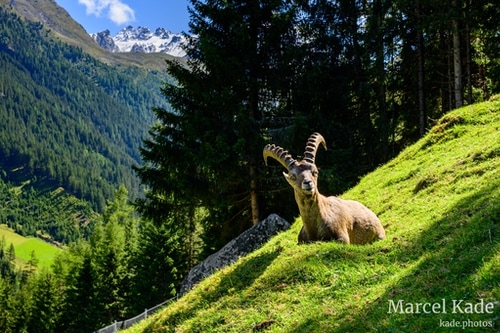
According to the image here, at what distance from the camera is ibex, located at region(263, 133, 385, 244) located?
8688mm

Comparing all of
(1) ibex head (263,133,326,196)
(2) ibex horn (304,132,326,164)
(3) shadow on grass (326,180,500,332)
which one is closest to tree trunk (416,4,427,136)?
(2) ibex horn (304,132,326,164)

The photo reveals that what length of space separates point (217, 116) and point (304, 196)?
13758 millimetres

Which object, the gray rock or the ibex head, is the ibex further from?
the gray rock

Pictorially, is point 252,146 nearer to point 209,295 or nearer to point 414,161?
point 414,161

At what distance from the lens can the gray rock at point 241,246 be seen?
1633 centimetres

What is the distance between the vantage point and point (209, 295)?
31.4ft

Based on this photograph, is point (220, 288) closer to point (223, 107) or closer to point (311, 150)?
point (311, 150)

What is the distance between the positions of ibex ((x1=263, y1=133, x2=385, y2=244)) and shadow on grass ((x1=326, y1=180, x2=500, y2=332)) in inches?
52.2

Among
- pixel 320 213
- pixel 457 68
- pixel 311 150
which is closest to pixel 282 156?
pixel 311 150

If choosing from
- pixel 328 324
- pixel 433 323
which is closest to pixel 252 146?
pixel 328 324

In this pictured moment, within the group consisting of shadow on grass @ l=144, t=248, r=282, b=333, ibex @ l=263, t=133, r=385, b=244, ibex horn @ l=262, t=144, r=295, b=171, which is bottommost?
shadow on grass @ l=144, t=248, r=282, b=333

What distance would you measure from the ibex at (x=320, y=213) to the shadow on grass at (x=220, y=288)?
1165 mm

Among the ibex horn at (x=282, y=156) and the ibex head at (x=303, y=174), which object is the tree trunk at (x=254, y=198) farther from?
the ibex head at (x=303, y=174)

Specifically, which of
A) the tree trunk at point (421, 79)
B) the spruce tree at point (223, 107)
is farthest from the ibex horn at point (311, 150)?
the tree trunk at point (421, 79)
